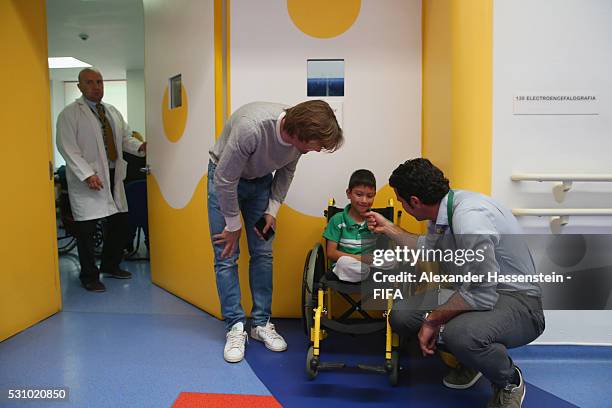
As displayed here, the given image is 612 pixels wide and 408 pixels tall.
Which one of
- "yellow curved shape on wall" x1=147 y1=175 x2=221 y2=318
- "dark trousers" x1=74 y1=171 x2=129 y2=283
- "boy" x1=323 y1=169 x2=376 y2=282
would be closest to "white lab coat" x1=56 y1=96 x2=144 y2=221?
"dark trousers" x1=74 y1=171 x2=129 y2=283

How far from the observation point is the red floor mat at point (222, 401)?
1775mm

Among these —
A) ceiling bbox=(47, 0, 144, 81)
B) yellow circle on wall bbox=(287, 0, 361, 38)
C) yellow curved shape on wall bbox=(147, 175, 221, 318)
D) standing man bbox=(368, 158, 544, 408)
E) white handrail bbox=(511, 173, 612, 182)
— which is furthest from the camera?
ceiling bbox=(47, 0, 144, 81)

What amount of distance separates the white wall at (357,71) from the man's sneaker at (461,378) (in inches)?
42.4

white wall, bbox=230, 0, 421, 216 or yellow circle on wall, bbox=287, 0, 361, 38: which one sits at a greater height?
yellow circle on wall, bbox=287, 0, 361, 38

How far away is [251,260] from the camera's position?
2438mm

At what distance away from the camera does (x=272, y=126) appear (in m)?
1.98

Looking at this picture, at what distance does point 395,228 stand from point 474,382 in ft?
2.44

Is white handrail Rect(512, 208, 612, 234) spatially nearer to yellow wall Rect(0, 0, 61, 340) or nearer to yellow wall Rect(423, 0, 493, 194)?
yellow wall Rect(423, 0, 493, 194)

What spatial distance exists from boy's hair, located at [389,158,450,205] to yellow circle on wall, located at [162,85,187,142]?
5.65 feet

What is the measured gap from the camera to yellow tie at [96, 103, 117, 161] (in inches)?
139

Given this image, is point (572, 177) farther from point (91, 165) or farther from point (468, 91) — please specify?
point (91, 165)

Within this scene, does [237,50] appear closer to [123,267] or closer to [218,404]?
[218,404]

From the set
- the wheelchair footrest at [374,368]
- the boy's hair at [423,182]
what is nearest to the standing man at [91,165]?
the wheelchair footrest at [374,368]

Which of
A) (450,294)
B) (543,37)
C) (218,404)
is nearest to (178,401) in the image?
(218,404)
